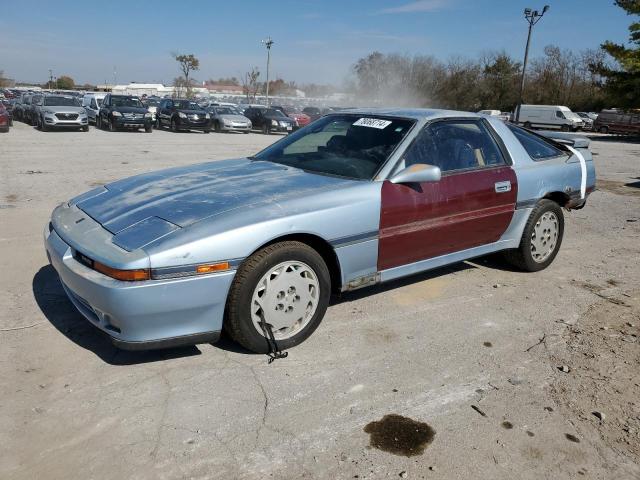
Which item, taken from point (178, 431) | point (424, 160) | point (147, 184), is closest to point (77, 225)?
point (147, 184)

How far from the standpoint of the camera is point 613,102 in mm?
37469

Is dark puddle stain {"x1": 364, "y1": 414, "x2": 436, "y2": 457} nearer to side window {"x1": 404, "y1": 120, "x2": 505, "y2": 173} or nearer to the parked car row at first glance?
side window {"x1": 404, "y1": 120, "x2": 505, "y2": 173}

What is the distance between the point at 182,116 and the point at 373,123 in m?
21.4

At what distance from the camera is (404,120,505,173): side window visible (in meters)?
3.98

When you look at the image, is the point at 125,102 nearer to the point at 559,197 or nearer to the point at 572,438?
the point at 559,197

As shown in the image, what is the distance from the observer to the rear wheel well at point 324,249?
328 cm

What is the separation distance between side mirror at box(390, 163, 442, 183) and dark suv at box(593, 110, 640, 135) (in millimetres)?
37940

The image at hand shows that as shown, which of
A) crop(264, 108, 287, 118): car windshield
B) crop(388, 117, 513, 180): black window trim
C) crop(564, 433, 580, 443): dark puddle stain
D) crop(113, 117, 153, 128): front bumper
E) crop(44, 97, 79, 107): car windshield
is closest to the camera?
crop(564, 433, 580, 443): dark puddle stain

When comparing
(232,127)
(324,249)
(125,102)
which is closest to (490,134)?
(324,249)

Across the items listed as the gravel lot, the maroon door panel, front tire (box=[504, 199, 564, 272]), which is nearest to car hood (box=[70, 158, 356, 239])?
the maroon door panel

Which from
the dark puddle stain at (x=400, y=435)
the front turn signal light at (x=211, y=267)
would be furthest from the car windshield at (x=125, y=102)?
the dark puddle stain at (x=400, y=435)

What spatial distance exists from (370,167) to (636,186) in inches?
390

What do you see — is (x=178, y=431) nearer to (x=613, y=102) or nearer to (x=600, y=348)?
(x=600, y=348)

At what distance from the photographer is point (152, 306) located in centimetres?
277
